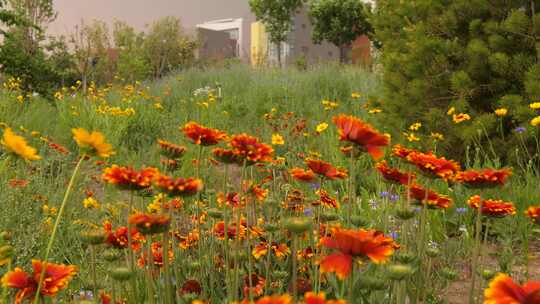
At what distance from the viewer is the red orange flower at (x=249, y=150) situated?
122cm

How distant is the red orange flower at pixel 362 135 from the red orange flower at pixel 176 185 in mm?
390

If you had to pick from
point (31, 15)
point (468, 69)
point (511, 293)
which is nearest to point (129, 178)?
point (511, 293)

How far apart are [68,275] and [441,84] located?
3806mm

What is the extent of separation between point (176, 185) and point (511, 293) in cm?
63

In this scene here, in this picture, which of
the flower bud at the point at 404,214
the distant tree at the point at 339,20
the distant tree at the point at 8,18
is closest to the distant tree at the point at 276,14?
the distant tree at the point at 339,20

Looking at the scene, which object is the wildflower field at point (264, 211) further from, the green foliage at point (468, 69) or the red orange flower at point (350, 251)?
the green foliage at point (468, 69)

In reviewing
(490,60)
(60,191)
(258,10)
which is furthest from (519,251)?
(258,10)

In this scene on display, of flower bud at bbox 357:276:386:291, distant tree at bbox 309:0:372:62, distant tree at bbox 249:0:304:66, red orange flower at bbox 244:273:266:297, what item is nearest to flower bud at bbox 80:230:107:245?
red orange flower at bbox 244:273:266:297

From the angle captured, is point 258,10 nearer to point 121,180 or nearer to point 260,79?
point 260,79

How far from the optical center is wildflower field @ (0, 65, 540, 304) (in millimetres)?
1096

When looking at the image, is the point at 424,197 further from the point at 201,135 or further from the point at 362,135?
the point at 201,135

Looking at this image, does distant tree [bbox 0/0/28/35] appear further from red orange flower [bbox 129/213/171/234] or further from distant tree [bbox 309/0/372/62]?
distant tree [bbox 309/0/372/62]

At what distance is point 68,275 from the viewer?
1085 millimetres

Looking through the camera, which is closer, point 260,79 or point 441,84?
point 441,84
